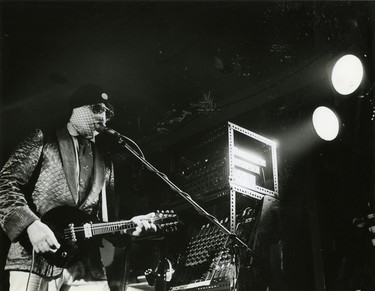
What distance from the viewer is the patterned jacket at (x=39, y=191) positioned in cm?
287

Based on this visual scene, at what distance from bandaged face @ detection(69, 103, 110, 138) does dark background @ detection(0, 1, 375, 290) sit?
16cm

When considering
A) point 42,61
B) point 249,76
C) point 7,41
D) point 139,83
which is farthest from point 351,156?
point 7,41

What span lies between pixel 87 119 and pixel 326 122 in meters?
2.07

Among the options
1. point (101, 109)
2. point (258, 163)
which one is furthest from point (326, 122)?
point (101, 109)

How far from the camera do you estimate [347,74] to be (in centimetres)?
358

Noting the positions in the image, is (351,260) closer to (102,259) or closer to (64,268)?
(102,259)

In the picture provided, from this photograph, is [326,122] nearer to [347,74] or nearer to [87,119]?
[347,74]

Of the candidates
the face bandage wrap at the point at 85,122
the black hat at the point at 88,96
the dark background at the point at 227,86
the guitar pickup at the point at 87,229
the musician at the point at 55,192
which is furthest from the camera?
the dark background at the point at 227,86

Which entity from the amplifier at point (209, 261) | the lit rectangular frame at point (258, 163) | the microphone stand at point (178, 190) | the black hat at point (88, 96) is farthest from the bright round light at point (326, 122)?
the black hat at point (88, 96)

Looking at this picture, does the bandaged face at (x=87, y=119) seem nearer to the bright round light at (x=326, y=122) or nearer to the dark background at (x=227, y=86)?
the dark background at (x=227, y=86)

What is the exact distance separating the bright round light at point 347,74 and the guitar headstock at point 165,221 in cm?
177

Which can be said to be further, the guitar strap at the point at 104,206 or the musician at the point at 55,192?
the guitar strap at the point at 104,206

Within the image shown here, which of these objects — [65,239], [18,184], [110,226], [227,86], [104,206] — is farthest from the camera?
[227,86]

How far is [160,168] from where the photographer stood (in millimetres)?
4289
